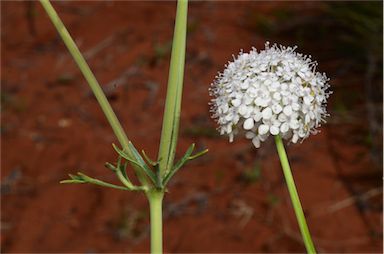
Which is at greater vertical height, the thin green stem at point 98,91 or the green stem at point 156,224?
the thin green stem at point 98,91

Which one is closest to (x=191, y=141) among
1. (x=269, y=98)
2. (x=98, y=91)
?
(x=98, y=91)

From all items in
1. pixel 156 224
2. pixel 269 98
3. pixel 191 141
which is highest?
pixel 191 141

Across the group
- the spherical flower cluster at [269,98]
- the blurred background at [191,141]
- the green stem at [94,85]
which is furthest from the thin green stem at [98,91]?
the blurred background at [191,141]

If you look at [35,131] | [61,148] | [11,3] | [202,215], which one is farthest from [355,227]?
[11,3]

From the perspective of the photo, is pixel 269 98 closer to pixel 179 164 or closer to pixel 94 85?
pixel 179 164

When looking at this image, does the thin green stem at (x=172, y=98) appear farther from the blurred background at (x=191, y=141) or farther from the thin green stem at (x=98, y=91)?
the blurred background at (x=191, y=141)

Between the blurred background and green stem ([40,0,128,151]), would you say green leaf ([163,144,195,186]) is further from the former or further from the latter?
the blurred background

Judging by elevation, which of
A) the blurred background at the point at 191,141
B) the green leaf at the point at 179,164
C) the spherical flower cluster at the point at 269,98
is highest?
the blurred background at the point at 191,141
